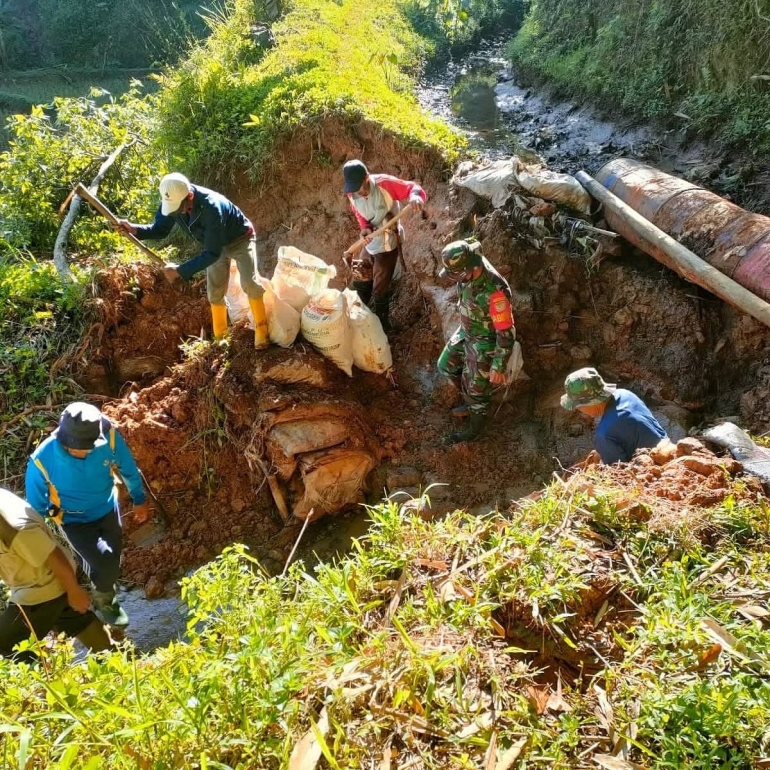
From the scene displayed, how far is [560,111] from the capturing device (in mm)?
9602

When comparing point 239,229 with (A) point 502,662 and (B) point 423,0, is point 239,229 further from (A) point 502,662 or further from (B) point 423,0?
(B) point 423,0

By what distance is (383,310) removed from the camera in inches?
208

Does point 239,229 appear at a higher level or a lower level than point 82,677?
higher

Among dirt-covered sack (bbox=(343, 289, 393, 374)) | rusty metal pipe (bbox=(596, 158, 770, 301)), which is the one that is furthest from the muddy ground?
rusty metal pipe (bbox=(596, 158, 770, 301))

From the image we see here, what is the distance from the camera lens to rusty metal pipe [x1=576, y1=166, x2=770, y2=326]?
3.68 meters

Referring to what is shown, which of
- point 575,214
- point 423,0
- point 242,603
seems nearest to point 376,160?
point 575,214

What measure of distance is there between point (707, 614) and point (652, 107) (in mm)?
7566

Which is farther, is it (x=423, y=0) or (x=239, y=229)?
(x=423, y=0)

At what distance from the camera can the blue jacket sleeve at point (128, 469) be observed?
3.32 meters

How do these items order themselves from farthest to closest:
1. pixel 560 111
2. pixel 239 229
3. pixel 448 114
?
pixel 448 114
pixel 560 111
pixel 239 229

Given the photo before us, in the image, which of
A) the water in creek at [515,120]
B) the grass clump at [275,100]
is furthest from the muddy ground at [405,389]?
the water in creek at [515,120]

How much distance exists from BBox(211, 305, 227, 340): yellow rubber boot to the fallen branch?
168 centimetres

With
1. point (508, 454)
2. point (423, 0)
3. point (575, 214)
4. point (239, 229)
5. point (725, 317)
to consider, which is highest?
point (423, 0)

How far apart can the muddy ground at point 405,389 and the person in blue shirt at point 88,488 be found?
2.18 feet
